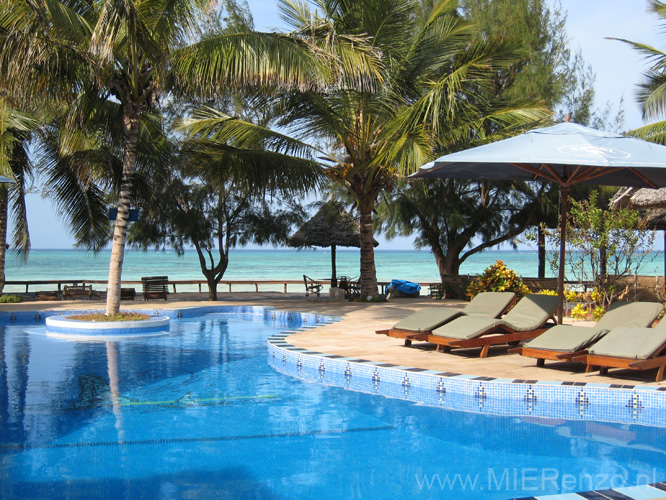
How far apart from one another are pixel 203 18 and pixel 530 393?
318 inches

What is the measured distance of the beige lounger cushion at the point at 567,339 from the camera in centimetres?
667

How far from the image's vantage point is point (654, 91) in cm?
1708

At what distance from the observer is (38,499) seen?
3.99m

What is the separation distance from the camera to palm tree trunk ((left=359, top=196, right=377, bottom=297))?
15.5 m

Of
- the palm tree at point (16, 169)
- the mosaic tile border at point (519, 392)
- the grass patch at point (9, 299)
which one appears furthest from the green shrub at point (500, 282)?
the grass patch at point (9, 299)

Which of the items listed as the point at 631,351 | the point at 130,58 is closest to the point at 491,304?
the point at 631,351

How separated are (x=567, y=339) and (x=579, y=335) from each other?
0.14 meters

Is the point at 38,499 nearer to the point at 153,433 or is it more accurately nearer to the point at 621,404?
the point at 153,433

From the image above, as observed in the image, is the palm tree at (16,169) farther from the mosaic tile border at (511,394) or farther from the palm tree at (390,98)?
the mosaic tile border at (511,394)

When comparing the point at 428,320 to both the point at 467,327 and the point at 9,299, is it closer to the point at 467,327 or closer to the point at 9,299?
the point at 467,327

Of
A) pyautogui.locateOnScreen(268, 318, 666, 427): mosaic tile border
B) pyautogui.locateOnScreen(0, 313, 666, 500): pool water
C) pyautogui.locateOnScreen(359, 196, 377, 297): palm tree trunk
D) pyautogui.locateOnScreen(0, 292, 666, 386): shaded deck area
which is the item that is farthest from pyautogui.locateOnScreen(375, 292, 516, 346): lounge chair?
pyautogui.locateOnScreen(359, 196, 377, 297): palm tree trunk
